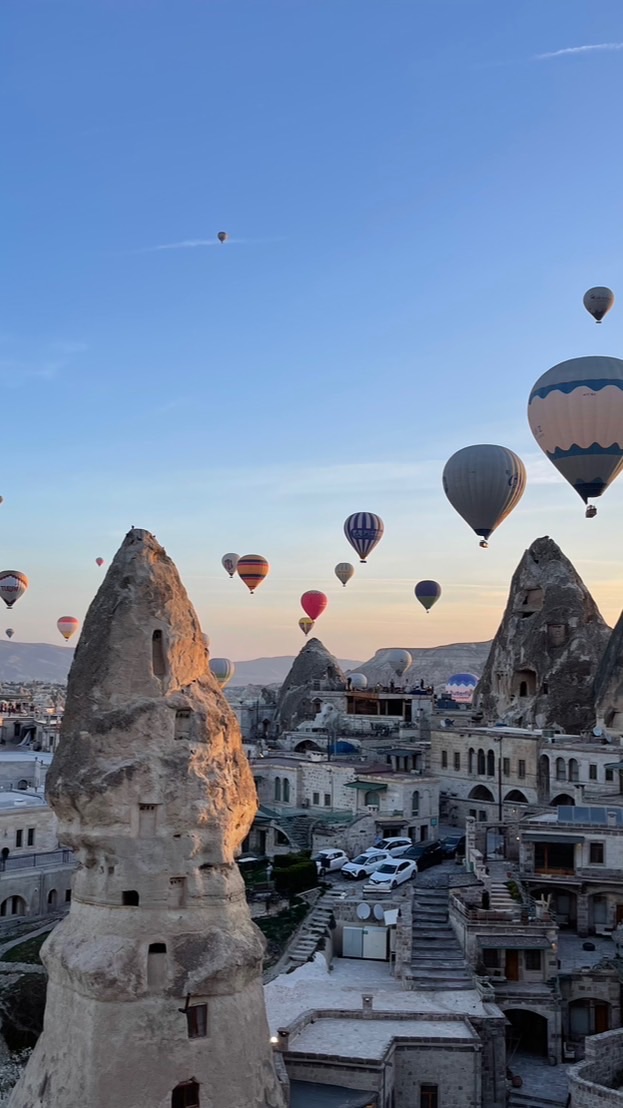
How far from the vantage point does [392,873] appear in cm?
4091

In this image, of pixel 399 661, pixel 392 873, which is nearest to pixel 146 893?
pixel 392 873

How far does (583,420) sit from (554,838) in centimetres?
2087

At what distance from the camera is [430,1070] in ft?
79.8

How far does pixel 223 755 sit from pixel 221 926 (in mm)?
2410

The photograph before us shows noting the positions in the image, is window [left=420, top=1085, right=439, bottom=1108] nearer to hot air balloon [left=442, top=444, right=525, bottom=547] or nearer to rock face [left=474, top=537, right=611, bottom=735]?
hot air balloon [left=442, top=444, right=525, bottom=547]

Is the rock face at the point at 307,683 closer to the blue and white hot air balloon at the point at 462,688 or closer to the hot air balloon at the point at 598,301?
the blue and white hot air balloon at the point at 462,688

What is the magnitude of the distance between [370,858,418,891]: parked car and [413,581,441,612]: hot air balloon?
6120cm

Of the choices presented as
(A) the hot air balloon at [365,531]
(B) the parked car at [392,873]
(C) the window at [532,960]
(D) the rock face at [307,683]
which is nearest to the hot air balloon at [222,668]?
(D) the rock face at [307,683]

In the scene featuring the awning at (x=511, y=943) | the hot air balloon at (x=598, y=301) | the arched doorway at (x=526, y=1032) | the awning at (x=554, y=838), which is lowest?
the arched doorway at (x=526, y=1032)

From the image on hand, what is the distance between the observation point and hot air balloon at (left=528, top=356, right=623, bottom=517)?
51.0m

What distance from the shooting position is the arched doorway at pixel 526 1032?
3097 centimetres

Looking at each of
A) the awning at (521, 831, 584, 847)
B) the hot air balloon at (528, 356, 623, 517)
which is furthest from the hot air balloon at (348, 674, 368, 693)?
the awning at (521, 831, 584, 847)

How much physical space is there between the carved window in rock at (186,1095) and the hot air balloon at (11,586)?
86330mm

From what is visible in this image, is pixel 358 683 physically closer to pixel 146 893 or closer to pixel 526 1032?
pixel 526 1032
